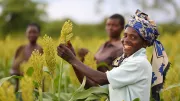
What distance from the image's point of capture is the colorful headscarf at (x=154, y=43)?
2920 mm

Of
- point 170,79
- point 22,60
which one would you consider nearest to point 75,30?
point 22,60

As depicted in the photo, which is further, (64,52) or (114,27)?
(114,27)

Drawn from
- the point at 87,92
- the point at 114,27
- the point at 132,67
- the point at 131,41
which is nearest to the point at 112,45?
the point at 114,27

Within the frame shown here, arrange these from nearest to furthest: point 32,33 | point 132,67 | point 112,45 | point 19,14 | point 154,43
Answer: point 132,67 < point 154,43 < point 112,45 < point 32,33 < point 19,14

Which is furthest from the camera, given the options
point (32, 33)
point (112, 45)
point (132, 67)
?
point (32, 33)

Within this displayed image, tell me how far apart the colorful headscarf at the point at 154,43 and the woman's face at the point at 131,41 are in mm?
27

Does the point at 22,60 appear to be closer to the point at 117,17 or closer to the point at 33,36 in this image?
the point at 33,36

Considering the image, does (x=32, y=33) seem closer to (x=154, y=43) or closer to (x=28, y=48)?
(x=28, y=48)

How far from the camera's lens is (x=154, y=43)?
3098 millimetres

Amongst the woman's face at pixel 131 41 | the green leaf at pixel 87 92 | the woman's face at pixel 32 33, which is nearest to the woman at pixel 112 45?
the green leaf at pixel 87 92

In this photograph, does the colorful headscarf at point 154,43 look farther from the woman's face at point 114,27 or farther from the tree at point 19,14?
the tree at point 19,14

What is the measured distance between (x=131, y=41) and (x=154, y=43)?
0.26 m

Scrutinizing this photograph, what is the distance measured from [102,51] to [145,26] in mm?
1981

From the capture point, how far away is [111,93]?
2961mm
